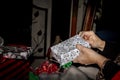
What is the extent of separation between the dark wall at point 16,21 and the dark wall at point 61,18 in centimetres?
35

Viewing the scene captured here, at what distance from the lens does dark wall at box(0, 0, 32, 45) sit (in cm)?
316

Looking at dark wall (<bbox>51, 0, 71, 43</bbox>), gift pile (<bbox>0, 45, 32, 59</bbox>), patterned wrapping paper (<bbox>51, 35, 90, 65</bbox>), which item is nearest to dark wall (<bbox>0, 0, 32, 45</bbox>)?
dark wall (<bbox>51, 0, 71, 43</bbox>)

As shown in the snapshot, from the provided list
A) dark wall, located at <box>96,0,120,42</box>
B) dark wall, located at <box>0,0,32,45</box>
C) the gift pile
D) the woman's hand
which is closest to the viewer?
the woman's hand

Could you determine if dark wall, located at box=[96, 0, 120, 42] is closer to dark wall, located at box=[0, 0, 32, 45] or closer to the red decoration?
the red decoration

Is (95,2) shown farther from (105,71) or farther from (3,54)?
(105,71)

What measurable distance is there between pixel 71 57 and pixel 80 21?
174 centimetres

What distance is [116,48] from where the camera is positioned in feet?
6.03

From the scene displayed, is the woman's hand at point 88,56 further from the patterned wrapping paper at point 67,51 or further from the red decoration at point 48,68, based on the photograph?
the red decoration at point 48,68

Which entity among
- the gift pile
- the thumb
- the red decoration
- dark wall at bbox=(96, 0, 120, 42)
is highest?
dark wall at bbox=(96, 0, 120, 42)

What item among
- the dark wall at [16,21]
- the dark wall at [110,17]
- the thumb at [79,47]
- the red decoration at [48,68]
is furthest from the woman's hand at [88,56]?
the dark wall at [16,21]

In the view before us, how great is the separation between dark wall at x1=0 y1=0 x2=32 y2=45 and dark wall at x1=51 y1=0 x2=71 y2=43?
35 cm

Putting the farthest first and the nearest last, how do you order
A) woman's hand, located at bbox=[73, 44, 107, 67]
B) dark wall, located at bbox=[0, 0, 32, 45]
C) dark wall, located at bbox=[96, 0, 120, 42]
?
dark wall, located at bbox=[0, 0, 32, 45], dark wall, located at bbox=[96, 0, 120, 42], woman's hand, located at bbox=[73, 44, 107, 67]

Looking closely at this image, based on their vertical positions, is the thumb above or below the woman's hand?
above

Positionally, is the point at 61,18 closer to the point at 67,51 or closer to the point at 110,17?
the point at 110,17
